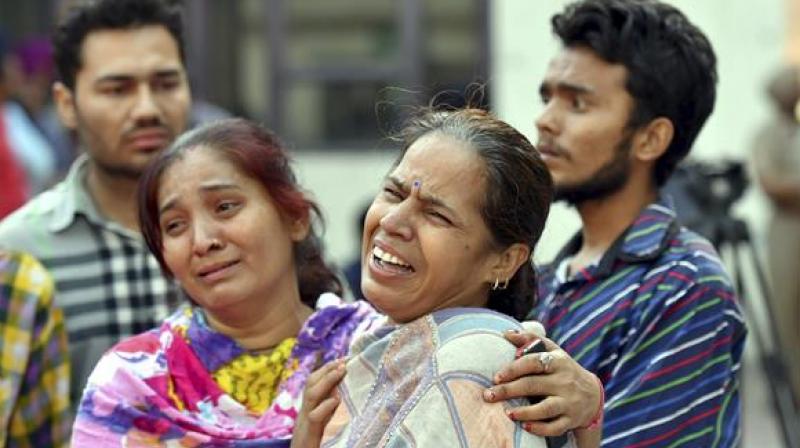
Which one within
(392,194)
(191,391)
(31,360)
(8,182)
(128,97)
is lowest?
(8,182)

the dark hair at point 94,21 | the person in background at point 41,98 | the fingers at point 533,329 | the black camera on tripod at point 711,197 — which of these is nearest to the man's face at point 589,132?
the fingers at point 533,329

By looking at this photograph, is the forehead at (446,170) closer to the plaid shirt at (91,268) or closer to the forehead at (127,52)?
the plaid shirt at (91,268)

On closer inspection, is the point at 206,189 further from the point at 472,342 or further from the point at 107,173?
the point at 107,173

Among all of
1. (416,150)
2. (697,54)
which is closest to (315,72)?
(697,54)

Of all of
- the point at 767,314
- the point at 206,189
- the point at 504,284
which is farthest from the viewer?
the point at 767,314

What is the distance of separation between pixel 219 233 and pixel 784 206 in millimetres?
6440

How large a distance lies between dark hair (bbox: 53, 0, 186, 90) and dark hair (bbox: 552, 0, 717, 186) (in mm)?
1282

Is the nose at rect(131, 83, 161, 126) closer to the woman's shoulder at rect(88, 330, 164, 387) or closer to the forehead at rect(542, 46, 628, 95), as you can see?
the forehead at rect(542, 46, 628, 95)

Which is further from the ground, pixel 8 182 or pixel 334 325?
pixel 334 325

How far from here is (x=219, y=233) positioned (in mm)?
3371

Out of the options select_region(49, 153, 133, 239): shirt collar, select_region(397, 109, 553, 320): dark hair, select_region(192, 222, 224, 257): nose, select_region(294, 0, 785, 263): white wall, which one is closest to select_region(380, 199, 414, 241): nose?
select_region(397, 109, 553, 320): dark hair

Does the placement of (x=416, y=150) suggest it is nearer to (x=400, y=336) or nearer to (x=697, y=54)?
(x=400, y=336)

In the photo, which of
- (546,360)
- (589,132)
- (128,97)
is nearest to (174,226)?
(546,360)

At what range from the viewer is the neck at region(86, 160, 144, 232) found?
4617 millimetres
